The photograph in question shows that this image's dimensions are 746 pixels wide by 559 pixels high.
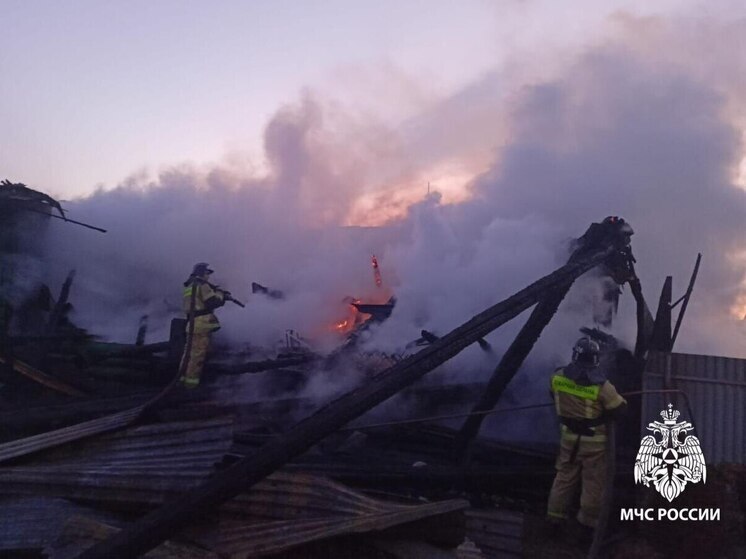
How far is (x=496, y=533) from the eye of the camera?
4898 millimetres

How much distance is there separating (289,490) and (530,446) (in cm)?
330

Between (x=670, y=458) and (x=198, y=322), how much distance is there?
5805mm

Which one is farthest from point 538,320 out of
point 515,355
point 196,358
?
point 196,358

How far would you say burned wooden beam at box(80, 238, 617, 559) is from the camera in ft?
11.2

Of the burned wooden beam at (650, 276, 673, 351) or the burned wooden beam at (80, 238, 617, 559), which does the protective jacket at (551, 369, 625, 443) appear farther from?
the burned wooden beam at (650, 276, 673, 351)

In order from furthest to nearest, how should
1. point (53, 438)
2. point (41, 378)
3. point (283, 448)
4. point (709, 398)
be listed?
point (41, 378), point (709, 398), point (53, 438), point (283, 448)

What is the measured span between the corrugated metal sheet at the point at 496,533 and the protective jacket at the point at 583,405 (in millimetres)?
842

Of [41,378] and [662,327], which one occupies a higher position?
[662,327]

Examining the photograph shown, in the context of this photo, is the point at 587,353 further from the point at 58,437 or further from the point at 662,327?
the point at 58,437

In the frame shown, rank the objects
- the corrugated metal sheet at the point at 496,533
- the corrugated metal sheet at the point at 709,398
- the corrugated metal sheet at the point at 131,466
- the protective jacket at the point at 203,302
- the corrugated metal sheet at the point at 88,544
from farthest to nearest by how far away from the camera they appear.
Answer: the protective jacket at the point at 203,302 → the corrugated metal sheet at the point at 709,398 → the corrugated metal sheet at the point at 496,533 → the corrugated metal sheet at the point at 131,466 → the corrugated metal sheet at the point at 88,544

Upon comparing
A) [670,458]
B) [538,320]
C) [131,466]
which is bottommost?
[131,466]

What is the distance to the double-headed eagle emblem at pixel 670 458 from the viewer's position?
18.1 feet

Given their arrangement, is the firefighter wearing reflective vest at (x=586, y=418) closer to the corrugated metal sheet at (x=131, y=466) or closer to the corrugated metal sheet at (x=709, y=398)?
the corrugated metal sheet at (x=709, y=398)

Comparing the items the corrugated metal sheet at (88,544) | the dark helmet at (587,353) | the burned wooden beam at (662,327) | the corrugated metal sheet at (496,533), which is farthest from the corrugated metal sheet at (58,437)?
the burned wooden beam at (662,327)
